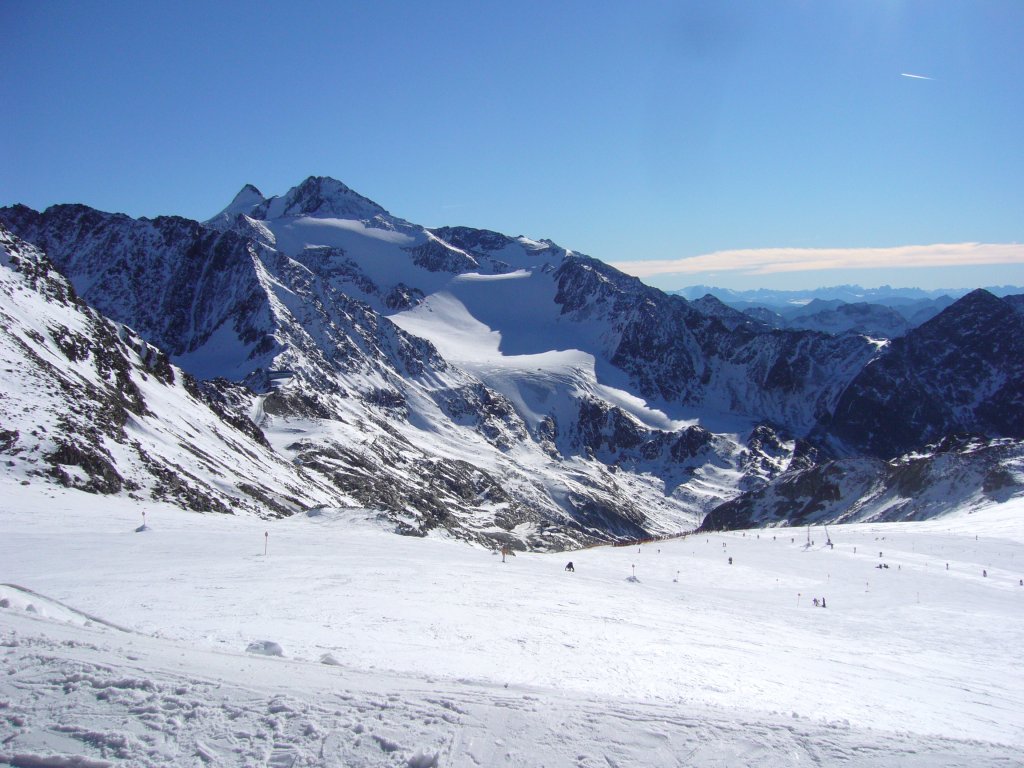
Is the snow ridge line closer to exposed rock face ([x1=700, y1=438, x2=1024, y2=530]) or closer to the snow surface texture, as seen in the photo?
the snow surface texture

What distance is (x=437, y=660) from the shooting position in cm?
1419

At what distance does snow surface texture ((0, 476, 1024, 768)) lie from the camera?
30.6ft

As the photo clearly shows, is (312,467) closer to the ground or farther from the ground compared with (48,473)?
closer to the ground

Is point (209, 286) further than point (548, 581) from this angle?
Yes

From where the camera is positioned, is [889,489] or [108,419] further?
[889,489]

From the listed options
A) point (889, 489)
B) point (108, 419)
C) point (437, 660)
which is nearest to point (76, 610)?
point (437, 660)

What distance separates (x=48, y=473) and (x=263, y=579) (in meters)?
22.8

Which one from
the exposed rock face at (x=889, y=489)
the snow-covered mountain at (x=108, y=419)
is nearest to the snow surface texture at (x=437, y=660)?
the snow-covered mountain at (x=108, y=419)

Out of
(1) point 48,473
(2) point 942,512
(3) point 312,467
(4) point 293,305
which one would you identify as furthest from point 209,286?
(2) point 942,512

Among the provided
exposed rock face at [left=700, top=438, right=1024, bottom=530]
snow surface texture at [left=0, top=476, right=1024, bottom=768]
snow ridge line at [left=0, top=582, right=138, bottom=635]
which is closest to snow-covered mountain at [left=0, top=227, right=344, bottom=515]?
snow surface texture at [left=0, top=476, right=1024, bottom=768]

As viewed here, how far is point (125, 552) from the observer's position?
2441 centimetres

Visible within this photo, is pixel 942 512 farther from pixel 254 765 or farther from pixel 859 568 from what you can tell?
pixel 254 765

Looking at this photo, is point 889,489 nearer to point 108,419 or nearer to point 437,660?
point 108,419

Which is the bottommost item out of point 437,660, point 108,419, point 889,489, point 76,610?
point 889,489
